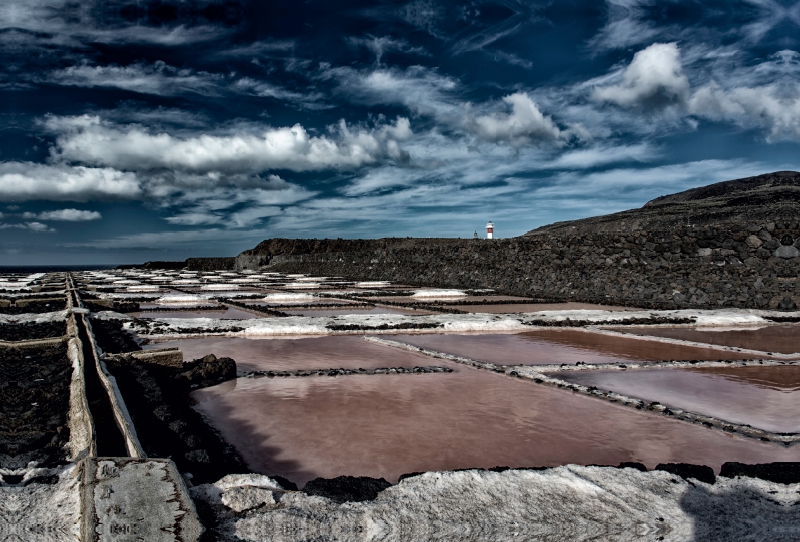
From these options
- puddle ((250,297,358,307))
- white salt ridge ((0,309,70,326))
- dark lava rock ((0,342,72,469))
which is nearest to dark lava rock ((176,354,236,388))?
dark lava rock ((0,342,72,469))

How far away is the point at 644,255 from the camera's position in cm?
1408

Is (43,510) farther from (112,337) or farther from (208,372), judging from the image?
(112,337)

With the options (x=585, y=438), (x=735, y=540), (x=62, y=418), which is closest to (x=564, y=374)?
(x=585, y=438)

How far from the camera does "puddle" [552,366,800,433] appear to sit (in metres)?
3.83

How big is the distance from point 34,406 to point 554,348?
5366mm

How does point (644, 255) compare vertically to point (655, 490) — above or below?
above

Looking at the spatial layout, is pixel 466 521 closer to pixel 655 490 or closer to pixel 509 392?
pixel 655 490

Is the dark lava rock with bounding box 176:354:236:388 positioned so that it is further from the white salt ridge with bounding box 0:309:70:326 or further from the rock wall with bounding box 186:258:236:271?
the rock wall with bounding box 186:258:236:271

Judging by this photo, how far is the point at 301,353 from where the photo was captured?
247 inches

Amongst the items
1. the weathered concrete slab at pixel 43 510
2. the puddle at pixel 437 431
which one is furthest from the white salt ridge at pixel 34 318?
the weathered concrete slab at pixel 43 510

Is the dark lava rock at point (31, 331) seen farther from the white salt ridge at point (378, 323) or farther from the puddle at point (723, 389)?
the puddle at point (723, 389)

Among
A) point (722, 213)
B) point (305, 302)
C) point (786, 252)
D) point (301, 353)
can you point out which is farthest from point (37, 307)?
point (722, 213)

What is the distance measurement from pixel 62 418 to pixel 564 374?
4133mm

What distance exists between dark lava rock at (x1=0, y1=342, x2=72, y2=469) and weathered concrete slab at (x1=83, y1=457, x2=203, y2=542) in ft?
2.29
